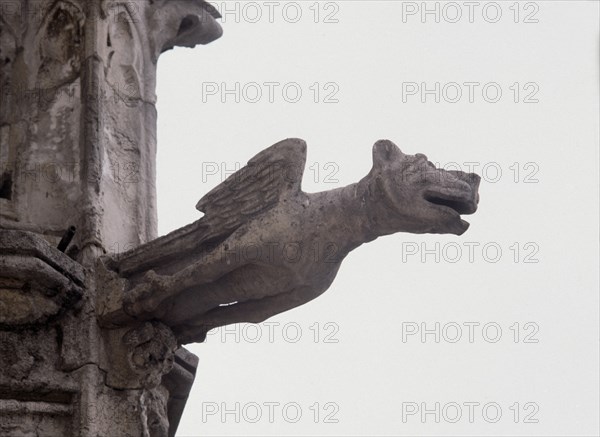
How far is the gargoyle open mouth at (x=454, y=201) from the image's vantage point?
9602 millimetres

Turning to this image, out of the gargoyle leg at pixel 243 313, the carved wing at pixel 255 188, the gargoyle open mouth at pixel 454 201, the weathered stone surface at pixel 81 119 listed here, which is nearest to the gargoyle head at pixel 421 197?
the gargoyle open mouth at pixel 454 201

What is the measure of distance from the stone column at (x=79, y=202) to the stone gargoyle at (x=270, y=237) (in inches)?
6.4

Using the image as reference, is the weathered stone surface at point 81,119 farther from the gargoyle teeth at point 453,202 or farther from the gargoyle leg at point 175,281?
the gargoyle teeth at point 453,202

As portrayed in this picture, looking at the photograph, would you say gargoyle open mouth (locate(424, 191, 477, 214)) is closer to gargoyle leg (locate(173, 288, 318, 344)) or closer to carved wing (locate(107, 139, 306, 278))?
carved wing (locate(107, 139, 306, 278))

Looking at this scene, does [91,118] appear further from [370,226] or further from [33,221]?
[370,226]

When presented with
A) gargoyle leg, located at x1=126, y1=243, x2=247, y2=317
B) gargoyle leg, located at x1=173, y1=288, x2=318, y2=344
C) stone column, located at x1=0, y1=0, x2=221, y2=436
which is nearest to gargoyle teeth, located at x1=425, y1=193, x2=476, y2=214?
gargoyle leg, located at x1=173, y1=288, x2=318, y2=344

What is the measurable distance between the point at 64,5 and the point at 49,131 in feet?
2.16

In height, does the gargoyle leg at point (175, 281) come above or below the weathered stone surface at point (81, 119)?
below

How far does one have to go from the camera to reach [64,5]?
11.1m

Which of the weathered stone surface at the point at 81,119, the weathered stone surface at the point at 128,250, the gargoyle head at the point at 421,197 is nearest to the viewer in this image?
the gargoyle head at the point at 421,197

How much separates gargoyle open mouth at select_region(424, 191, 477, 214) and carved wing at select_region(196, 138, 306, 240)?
589mm

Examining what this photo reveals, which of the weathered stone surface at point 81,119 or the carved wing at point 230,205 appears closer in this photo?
the carved wing at point 230,205

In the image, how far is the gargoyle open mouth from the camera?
31.5 ft

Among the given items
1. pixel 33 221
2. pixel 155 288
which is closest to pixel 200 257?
pixel 155 288
